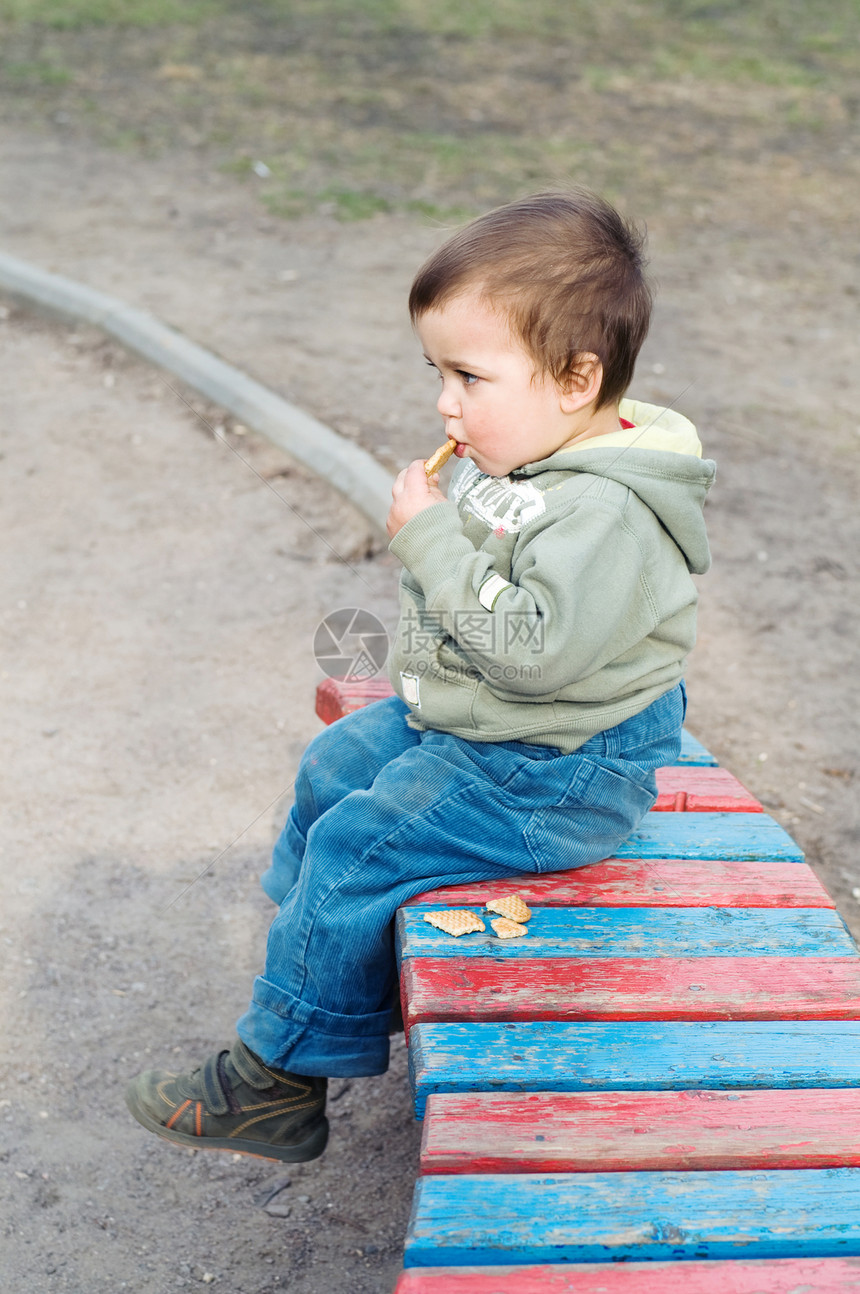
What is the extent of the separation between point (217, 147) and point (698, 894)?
6.59 metres

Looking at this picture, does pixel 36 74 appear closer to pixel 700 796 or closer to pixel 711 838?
pixel 700 796

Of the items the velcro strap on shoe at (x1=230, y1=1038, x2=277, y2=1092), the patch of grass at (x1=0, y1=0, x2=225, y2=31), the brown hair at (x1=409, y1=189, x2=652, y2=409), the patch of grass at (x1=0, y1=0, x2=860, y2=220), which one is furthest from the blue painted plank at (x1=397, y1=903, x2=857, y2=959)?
the patch of grass at (x1=0, y1=0, x2=225, y2=31)

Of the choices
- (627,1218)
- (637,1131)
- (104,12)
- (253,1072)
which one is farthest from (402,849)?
(104,12)

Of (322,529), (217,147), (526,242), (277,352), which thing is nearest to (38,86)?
(217,147)

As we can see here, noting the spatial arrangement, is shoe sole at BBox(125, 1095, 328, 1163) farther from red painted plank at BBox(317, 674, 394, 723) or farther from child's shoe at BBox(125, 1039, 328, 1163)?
red painted plank at BBox(317, 674, 394, 723)

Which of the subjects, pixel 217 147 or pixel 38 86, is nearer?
pixel 217 147

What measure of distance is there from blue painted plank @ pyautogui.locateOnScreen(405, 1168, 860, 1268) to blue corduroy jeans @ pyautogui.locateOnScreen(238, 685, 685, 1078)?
542mm

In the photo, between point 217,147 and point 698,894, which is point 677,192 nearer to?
point 217,147

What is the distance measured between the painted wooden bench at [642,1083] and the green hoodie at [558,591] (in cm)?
30

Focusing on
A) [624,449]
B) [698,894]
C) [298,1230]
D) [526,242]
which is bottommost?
[298,1230]

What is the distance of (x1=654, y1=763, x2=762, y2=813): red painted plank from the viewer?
226 centimetres

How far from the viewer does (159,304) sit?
5188 mm

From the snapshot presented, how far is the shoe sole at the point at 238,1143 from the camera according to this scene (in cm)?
204

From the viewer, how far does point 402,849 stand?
190 centimetres
